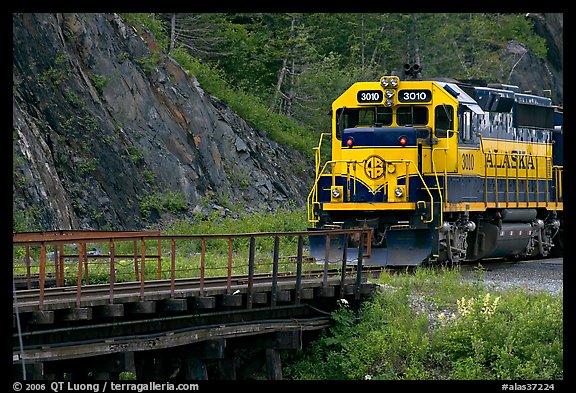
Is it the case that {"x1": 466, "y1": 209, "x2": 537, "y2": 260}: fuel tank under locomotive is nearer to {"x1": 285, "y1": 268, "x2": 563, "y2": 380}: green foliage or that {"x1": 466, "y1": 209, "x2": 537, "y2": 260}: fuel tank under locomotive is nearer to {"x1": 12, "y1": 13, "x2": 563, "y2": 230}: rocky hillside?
{"x1": 285, "y1": 268, "x2": 563, "y2": 380}: green foliage

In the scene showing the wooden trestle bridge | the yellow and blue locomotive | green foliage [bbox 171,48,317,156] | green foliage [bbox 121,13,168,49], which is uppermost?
green foliage [bbox 121,13,168,49]

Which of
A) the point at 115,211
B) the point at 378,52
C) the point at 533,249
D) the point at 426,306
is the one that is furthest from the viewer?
the point at 378,52

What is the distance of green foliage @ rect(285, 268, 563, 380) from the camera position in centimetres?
1426

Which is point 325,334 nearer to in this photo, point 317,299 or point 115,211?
point 317,299

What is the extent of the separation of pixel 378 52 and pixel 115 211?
24.6 m

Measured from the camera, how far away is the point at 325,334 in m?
15.5

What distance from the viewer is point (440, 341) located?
14820mm

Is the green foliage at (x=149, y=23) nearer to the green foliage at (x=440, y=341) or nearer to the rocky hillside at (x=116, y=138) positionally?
the rocky hillside at (x=116, y=138)

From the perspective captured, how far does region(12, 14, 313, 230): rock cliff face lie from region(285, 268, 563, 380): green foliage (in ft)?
30.5

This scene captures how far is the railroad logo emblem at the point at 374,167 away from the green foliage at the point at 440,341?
378 centimetres

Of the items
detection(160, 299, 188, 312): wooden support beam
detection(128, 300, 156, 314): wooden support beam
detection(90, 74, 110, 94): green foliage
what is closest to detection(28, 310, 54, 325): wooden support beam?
detection(128, 300, 156, 314): wooden support beam

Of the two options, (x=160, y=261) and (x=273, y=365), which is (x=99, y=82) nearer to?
(x=160, y=261)

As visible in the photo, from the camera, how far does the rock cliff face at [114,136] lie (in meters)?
24.4
